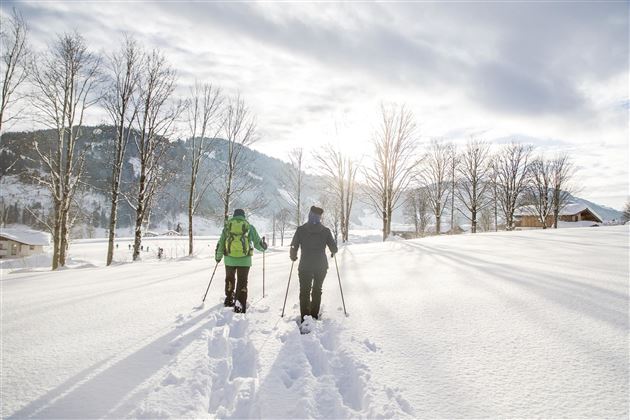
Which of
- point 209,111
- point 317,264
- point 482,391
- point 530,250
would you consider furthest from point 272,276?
point 209,111

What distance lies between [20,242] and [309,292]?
68.1 m

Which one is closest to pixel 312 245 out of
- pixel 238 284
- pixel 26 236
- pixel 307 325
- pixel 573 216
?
pixel 307 325

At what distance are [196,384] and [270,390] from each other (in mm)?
834

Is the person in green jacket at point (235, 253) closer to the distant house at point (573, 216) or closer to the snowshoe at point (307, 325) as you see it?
the snowshoe at point (307, 325)

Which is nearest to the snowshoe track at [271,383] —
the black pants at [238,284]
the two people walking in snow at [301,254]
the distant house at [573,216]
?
the two people walking in snow at [301,254]

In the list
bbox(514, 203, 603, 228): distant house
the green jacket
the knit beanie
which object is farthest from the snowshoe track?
bbox(514, 203, 603, 228): distant house

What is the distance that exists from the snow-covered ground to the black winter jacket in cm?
102

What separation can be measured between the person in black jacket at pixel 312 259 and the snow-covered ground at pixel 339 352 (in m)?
0.43

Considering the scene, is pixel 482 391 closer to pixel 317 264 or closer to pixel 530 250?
pixel 317 264

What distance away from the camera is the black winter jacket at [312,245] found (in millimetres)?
5520

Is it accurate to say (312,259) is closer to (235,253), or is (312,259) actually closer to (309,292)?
(309,292)

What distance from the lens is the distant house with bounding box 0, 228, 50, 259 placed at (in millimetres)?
48094

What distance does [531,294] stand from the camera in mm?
5492

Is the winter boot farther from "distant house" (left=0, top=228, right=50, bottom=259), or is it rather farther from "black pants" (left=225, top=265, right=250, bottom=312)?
"distant house" (left=0, top=228, right=50, bottom=259)
